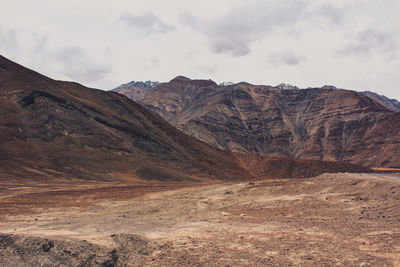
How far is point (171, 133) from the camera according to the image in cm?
6788

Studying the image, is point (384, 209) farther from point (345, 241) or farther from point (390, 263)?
point (390, 263)

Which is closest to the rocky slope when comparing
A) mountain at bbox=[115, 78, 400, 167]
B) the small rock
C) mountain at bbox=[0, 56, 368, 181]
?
mountain at bbox=[0, 56, 368, 181]

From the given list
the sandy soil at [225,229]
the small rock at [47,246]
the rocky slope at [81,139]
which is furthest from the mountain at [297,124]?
the small rock at [47,246]

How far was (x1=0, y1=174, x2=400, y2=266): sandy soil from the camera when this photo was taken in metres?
7.47

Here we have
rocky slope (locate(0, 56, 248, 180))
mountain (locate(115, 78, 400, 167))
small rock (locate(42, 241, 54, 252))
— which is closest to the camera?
small rock (locate(42, 241, 54, 252))

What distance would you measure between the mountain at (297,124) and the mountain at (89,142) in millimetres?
40859

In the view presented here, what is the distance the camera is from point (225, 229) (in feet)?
34.7

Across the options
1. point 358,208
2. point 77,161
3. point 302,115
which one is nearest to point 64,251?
point 358,208

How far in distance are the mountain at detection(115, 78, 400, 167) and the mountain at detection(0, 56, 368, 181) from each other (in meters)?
40.9

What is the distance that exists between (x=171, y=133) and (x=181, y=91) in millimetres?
108565

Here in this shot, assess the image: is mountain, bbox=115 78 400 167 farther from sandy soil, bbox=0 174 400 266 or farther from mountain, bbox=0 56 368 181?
sandy soil, bbox=0 174 400 266

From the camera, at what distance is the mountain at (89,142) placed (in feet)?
132

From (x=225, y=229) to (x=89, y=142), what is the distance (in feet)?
137

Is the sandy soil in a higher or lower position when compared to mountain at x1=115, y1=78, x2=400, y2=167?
lower
